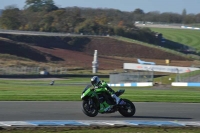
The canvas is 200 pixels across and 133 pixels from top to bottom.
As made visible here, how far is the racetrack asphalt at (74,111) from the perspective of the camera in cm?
1672

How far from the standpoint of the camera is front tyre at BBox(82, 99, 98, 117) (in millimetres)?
16547

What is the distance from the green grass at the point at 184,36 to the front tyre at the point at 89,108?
10841 cm

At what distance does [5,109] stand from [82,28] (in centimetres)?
10458

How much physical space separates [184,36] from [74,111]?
12340cm

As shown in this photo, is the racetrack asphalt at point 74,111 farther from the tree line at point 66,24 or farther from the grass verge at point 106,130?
the tree line at point 66,24

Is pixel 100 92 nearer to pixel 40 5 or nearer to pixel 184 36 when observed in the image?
pixel 184 36

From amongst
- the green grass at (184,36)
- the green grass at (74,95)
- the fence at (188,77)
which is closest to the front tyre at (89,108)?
the green grass at (74,95)

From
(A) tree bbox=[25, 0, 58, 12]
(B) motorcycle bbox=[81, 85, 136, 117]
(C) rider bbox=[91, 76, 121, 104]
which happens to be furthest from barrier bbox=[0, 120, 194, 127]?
(A) tree bbox=[25, 0, 58, 12]

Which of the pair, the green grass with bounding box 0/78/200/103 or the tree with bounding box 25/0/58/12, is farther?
the tree with bounding box 25/0/58/12

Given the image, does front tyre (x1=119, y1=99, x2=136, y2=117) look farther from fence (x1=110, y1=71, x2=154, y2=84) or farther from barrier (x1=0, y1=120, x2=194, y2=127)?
fence (x1=110, y1=71, x2=154, y2=84)

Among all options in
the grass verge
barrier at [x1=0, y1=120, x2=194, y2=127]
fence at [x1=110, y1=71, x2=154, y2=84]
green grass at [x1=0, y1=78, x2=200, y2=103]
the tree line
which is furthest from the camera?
the tree line

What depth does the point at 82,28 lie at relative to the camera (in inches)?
4820

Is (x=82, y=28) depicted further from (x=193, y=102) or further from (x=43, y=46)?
(x=193, y=102)

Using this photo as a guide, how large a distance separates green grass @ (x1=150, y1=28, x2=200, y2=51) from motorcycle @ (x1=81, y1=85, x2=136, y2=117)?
108 metres
